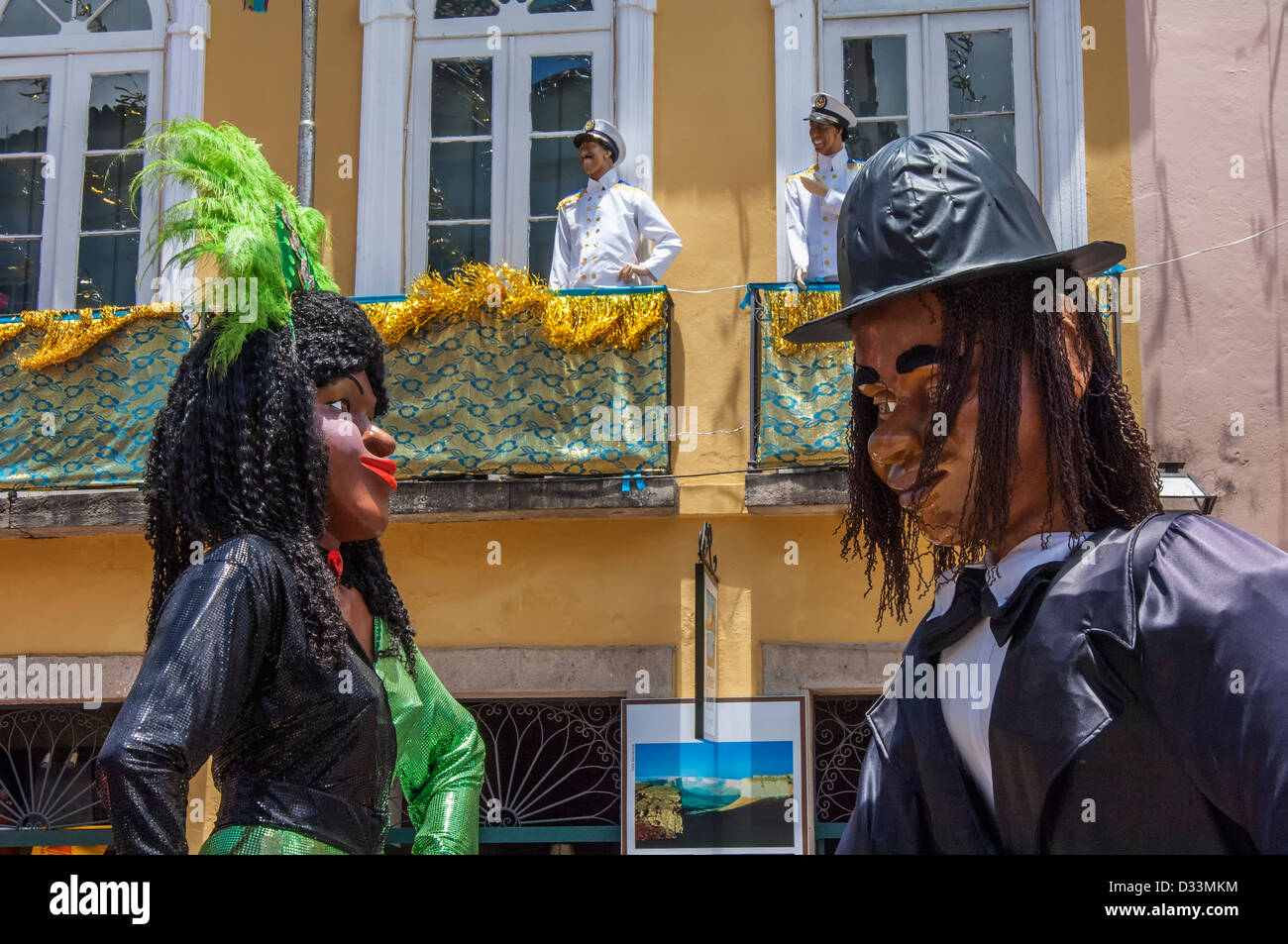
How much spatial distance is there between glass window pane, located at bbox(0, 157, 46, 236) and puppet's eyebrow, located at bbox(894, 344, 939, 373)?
9.23 m

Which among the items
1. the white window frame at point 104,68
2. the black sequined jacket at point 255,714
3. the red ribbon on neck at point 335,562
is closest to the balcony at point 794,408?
the white window frame at point 104,68

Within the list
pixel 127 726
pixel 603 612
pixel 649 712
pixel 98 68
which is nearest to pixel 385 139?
pixel 98 68

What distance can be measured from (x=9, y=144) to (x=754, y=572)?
5.75 meters

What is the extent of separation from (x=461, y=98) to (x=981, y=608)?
27.8 ft

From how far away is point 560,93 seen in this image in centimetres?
1030

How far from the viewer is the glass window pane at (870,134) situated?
9945mm

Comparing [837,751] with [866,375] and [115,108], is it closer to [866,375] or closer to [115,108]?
[115,108]

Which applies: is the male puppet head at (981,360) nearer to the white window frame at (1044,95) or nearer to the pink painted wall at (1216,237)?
the pink painted wall at (1216,237)

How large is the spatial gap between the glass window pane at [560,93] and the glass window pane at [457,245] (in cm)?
77

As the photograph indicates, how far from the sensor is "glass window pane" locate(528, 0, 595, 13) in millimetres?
10328

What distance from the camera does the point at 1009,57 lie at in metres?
9.95

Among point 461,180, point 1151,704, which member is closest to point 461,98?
point 461,180

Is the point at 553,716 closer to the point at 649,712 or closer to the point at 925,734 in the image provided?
the point at 649,712

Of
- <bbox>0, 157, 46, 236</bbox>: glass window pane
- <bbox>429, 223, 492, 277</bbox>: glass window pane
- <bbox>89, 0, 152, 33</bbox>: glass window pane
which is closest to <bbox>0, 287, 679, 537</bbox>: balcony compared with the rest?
<bbox>429, 223, 492, 277</bbox>: glass window pane
